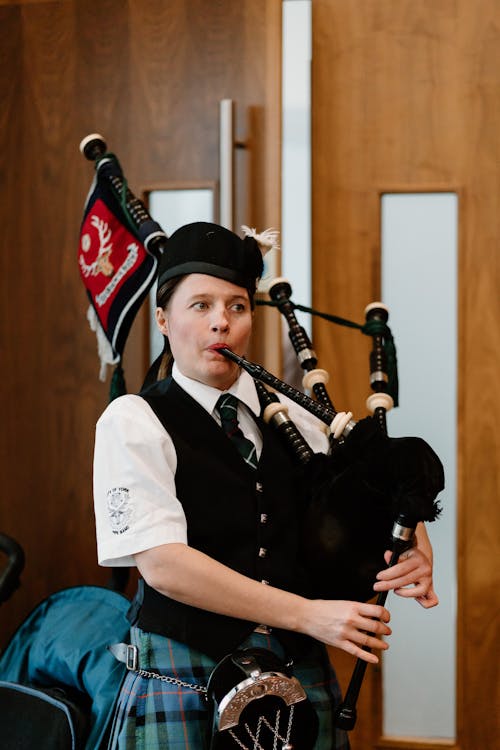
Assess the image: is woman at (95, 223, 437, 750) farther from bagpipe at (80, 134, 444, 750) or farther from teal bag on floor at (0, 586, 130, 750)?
teal bag on floor at (0, 586, 130, 750)

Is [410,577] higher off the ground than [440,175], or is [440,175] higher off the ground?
[440,175]

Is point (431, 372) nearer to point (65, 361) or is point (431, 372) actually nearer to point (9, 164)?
point (65, 361)

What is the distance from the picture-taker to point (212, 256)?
1.23 metres

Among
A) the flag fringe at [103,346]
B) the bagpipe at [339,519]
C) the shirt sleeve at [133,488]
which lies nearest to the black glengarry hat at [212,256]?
the bagpipe at [339,519]

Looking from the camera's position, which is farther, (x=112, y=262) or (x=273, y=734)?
(x=112, y=262)

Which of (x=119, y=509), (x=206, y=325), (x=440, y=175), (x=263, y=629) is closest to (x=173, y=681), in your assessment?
(x=263, y=629)

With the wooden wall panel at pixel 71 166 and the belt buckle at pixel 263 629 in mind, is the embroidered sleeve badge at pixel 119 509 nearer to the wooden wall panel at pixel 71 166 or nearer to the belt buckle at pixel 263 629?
the belt buckle at pixel 263 629

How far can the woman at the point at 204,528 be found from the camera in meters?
1.10

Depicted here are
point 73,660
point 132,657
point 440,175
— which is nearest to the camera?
point 132,657

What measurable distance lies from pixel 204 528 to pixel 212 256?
37cm

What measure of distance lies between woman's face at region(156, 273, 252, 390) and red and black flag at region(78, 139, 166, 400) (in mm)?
396

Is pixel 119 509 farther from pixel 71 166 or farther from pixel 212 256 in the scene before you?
pixel 71 166

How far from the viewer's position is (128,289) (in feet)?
5.46

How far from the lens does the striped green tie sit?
123cm
